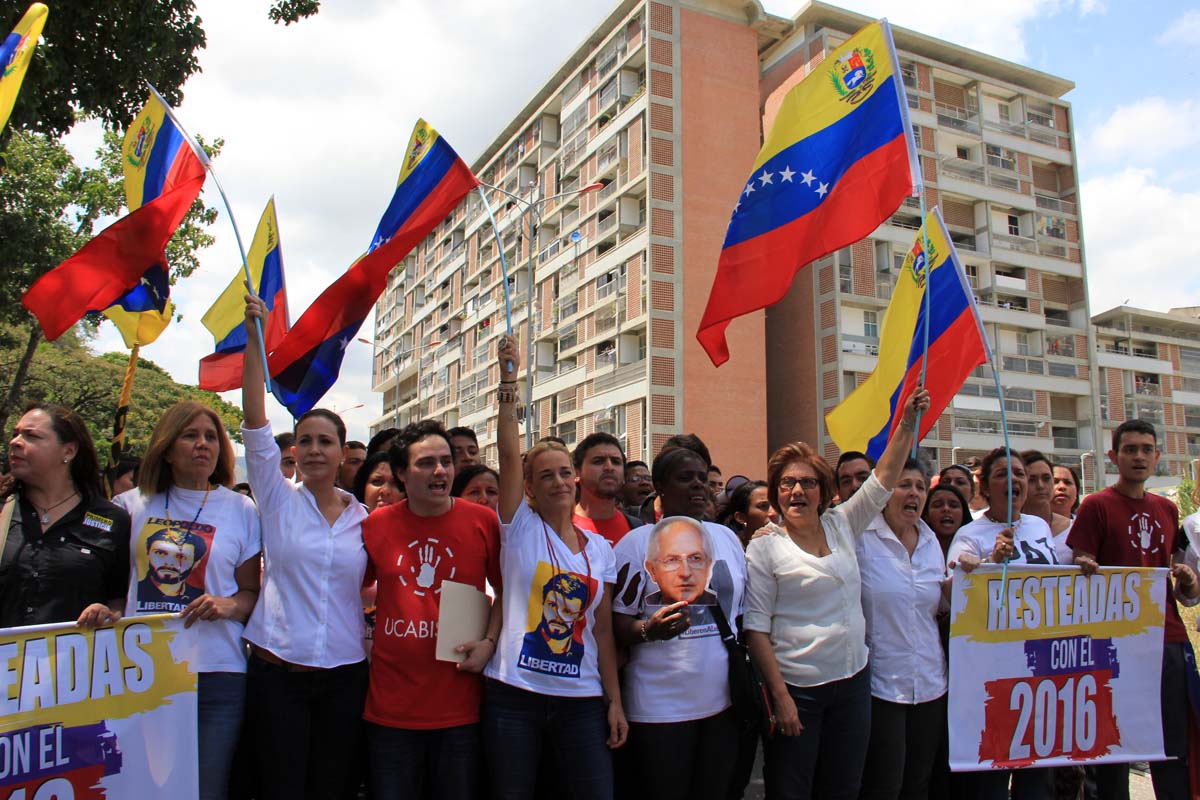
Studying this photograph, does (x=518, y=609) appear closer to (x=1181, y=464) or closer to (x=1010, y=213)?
(x=1010, y=213)

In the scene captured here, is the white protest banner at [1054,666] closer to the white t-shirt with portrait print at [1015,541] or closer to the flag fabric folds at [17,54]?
the white t-shirt with portrait print at [1015,541]

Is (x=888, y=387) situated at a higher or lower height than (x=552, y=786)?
higher

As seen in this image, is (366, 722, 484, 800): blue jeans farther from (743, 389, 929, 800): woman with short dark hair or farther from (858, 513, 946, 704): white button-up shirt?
(858, 513, 946, 704): white button-up shirt

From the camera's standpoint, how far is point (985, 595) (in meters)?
4.70

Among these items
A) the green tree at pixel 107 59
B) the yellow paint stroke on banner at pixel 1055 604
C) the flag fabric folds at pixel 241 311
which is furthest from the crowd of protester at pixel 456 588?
the green tree at pixel 107 59

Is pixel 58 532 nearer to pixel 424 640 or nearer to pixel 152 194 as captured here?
pixel 424 640

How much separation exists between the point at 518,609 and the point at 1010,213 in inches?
1649

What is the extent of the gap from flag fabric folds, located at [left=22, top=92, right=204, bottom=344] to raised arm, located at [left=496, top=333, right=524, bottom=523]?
8.03ft

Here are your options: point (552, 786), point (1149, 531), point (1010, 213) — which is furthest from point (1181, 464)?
point (552, 786)

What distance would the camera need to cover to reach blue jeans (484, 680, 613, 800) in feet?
11.8

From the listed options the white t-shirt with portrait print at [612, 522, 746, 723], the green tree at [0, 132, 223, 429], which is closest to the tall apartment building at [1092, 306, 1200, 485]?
the green tree at [0, 132, 223, 429]

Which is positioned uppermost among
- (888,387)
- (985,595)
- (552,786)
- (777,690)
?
(888,387)

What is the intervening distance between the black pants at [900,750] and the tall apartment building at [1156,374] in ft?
166

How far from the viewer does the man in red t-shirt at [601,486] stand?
4.54 metres
